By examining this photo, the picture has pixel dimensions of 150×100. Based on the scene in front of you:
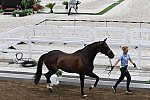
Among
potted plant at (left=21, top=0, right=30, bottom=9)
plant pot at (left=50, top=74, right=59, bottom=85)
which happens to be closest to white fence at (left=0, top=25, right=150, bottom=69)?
plant pot at (left=50, top=74, right=59, bottom=85)

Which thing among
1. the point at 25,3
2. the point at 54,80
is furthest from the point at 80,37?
the point at 25,3

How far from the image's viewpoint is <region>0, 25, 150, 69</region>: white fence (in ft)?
48.7

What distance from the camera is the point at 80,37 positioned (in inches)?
749

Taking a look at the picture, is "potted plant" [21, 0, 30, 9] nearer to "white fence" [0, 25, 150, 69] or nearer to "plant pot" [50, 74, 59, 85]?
"white fence" [0, 25, 150, 69]

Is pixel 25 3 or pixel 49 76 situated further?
pixel 25 3

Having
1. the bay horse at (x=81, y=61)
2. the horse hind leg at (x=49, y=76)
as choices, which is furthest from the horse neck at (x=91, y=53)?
the horse hind leg at (x=49, y=76)

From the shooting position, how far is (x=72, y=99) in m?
10.6

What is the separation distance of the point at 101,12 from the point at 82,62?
23730 millimetres

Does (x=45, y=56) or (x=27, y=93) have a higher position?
(x=45, y=56)

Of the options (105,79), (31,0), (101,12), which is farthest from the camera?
(31,0)

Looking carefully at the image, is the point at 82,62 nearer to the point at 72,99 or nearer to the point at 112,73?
the point at 72,99

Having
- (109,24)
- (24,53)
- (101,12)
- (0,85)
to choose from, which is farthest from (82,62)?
(101,12)

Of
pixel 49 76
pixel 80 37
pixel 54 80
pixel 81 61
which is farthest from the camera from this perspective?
pixel 80 37

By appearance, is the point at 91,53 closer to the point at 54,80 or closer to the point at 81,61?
the point at 81,61
